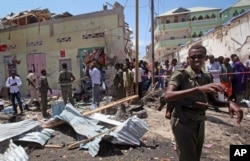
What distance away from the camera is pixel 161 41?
46625mm

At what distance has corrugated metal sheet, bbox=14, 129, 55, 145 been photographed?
605 cm

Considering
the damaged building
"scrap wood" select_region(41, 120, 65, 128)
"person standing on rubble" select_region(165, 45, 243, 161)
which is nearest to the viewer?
"person standing on rubble" select_region(165, 45, 243, 161)

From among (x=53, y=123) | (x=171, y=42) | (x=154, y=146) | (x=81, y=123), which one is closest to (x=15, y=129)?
(x=53, y=123)

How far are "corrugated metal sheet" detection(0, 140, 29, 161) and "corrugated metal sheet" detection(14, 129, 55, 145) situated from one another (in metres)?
0.35

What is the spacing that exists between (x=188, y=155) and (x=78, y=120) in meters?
4.11

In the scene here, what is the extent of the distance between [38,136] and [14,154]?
2.77 feet

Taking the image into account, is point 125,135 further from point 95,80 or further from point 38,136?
point 95,80

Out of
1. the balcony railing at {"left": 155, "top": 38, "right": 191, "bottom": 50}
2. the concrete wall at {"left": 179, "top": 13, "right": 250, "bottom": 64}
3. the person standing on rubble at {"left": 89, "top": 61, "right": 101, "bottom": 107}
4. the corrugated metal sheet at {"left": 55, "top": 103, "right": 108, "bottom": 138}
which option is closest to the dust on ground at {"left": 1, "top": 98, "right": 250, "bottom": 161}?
the corrugated metal sheet at {"left": 55, "top": 103, "right": 108, "bottom": 138}

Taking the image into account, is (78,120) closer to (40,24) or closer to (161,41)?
(40,24)

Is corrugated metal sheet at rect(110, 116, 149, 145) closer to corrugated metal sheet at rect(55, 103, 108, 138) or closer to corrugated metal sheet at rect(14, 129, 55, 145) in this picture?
corrugated metal sheet at rect(55, 103, 108, 138)

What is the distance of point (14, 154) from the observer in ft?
17.8

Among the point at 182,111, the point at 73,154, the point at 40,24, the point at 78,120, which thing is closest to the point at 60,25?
the point at 40,24

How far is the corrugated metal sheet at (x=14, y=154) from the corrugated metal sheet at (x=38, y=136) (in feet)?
1.16

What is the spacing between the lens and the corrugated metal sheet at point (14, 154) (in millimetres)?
5315
